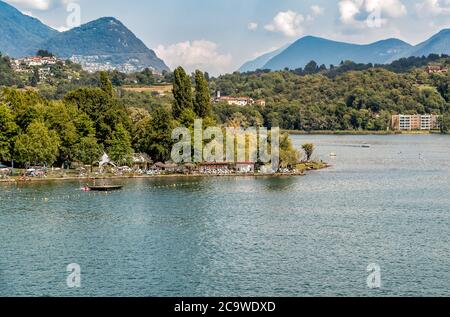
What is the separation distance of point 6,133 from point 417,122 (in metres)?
110

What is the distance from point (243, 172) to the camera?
1993 inches

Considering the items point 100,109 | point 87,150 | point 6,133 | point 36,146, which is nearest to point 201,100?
point 100,109

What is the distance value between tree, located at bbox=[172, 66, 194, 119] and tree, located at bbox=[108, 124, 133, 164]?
5.42m

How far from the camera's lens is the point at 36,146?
46844 mm

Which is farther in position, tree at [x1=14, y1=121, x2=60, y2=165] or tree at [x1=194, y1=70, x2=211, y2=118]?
tree at [x1=194, y1=70, x2=211, y2=118]

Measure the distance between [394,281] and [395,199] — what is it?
19.4 metres

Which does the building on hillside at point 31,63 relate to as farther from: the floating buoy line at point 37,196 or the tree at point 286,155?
the floating buoy line at point 37,196

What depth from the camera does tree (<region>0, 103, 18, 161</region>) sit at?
4778 cm

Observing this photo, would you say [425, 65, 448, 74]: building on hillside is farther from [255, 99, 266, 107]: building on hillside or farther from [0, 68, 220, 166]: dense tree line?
[0, 68, 220, 166]: dense tree line

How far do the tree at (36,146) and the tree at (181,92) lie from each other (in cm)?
1138

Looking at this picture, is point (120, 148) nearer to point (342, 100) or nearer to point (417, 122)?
point (342, 100)

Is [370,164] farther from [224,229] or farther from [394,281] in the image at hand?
[394,281]

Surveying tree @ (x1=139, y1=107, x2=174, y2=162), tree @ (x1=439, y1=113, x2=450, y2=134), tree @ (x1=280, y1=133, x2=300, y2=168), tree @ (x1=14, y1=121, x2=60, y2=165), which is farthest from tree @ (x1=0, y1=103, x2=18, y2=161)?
tree @ (x1=439, y1=113, x2=450, y2=134)
